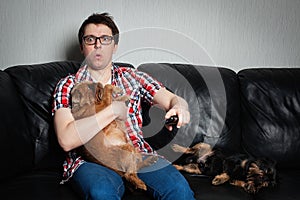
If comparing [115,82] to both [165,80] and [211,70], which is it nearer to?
[165,80]

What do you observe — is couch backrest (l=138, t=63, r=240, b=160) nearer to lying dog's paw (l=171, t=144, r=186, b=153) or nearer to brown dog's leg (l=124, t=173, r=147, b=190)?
lying dog's paw (l=171, t=144, r=186, b=153)

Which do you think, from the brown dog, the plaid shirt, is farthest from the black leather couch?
the brown dog

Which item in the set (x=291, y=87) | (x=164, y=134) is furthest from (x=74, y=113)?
(x=291, y=87)

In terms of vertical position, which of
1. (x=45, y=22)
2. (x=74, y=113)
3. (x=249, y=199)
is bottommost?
(x=249, y=199)

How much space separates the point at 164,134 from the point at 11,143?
81 centimetres

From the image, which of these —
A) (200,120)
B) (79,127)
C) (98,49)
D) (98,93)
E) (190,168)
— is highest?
(98,49)

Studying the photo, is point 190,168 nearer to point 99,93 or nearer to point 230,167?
point 230,167

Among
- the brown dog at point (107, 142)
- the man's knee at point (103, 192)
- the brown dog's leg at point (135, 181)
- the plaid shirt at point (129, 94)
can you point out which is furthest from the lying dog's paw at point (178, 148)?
the man's knee at point (103, 192)

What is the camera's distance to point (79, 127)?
1.78 m

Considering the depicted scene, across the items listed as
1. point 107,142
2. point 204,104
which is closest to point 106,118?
point 107,142

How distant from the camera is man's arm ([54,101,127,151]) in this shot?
1786 mm

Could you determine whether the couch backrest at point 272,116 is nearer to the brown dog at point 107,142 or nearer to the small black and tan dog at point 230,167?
the small black and tan dog at point 230,167

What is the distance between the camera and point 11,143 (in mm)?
1938

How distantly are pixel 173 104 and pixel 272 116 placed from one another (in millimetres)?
731
